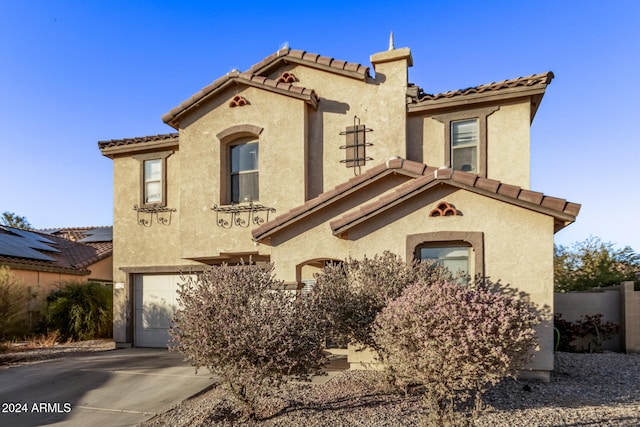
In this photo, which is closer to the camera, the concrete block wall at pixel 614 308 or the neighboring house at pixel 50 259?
the concrete block wall at pixel 614 308

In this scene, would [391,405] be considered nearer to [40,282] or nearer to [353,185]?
[353,185]

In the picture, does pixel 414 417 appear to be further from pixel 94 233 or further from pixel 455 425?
pixel 94 233

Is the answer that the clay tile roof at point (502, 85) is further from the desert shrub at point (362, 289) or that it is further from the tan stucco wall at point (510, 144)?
the desert shrub at point (362, 289)

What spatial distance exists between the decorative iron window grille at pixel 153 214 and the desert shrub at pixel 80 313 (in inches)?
166

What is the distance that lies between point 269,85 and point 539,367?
9642 millimetres

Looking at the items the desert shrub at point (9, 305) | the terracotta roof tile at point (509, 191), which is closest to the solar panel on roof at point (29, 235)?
the desert shrub at point (9, 305)

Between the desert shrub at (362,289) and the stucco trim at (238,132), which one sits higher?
the stucco trim at (238,132)

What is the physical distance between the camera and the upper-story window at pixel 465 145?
37.0 ft

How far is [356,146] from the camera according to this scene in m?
12.0

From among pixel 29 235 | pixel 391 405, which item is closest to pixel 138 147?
pixel 391 405

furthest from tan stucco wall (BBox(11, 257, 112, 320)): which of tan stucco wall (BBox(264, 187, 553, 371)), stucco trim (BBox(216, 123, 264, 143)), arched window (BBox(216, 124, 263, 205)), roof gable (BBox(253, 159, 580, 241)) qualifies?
tan stucco wall (BBox(264, 187, 553, 371))

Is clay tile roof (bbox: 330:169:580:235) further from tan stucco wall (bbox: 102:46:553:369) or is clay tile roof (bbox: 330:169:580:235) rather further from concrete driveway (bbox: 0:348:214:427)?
concrete driveway (bbox: 0:348:214:427)

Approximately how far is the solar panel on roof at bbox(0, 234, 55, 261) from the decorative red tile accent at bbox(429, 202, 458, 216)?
53.1 feet

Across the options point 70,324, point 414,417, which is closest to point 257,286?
point 414,417
